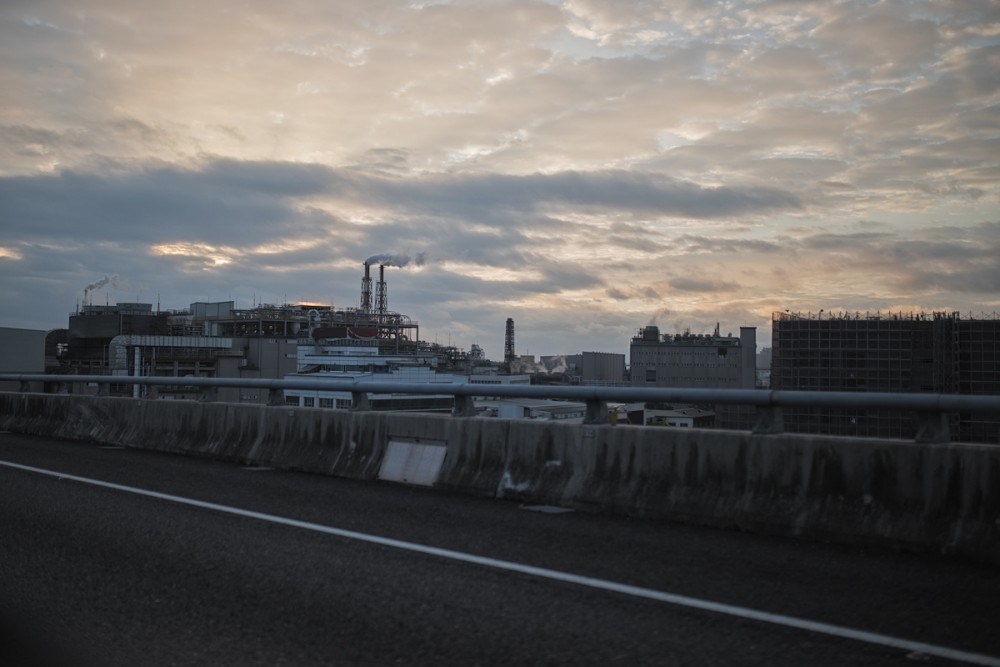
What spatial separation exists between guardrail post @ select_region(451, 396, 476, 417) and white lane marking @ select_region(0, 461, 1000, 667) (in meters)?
3.02

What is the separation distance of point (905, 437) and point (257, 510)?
653cm

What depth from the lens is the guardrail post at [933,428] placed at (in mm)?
7637

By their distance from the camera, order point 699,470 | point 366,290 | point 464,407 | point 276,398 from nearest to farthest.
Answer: point 699,470 → point 464,407 → point 276,398 → point 366,290

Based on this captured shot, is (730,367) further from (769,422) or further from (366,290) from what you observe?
(366,290)

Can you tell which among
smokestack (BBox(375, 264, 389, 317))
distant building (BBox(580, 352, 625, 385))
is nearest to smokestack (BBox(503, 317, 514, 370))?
smokestack (BBox(375, 264, 389, 317))

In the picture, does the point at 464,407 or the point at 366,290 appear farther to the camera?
the point at 366,290

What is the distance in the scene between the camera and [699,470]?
9.09m

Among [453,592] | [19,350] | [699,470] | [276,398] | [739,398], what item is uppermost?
[19,350]

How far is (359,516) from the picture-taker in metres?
9.53

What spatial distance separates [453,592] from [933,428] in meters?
4.27

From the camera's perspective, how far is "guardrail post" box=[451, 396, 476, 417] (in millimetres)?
11781

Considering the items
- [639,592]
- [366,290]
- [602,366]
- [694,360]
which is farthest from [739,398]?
[366,290]

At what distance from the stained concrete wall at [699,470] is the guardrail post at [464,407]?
0.14 meters

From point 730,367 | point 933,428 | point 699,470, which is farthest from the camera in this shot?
point 730,367
